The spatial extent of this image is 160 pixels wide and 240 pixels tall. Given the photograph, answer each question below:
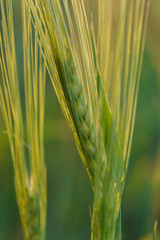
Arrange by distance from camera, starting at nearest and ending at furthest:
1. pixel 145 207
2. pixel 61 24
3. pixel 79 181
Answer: pixel 61 24 → pixel 145 207 → pixel 79 181

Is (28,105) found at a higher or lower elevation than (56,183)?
higher

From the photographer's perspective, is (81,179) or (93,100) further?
(81,179)

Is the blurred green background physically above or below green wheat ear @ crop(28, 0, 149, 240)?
below

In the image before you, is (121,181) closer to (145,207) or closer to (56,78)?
(56,78)

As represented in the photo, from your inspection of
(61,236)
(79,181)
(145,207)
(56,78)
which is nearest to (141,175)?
(145,207)

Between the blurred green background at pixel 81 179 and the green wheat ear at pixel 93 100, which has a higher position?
the green wheat ear at pixel 93 100

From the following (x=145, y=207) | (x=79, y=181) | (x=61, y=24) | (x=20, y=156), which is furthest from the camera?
(x=79, y=181)

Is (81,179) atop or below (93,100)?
below

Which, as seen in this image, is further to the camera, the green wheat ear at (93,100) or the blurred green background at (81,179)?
the blurred green background at (81,179)
